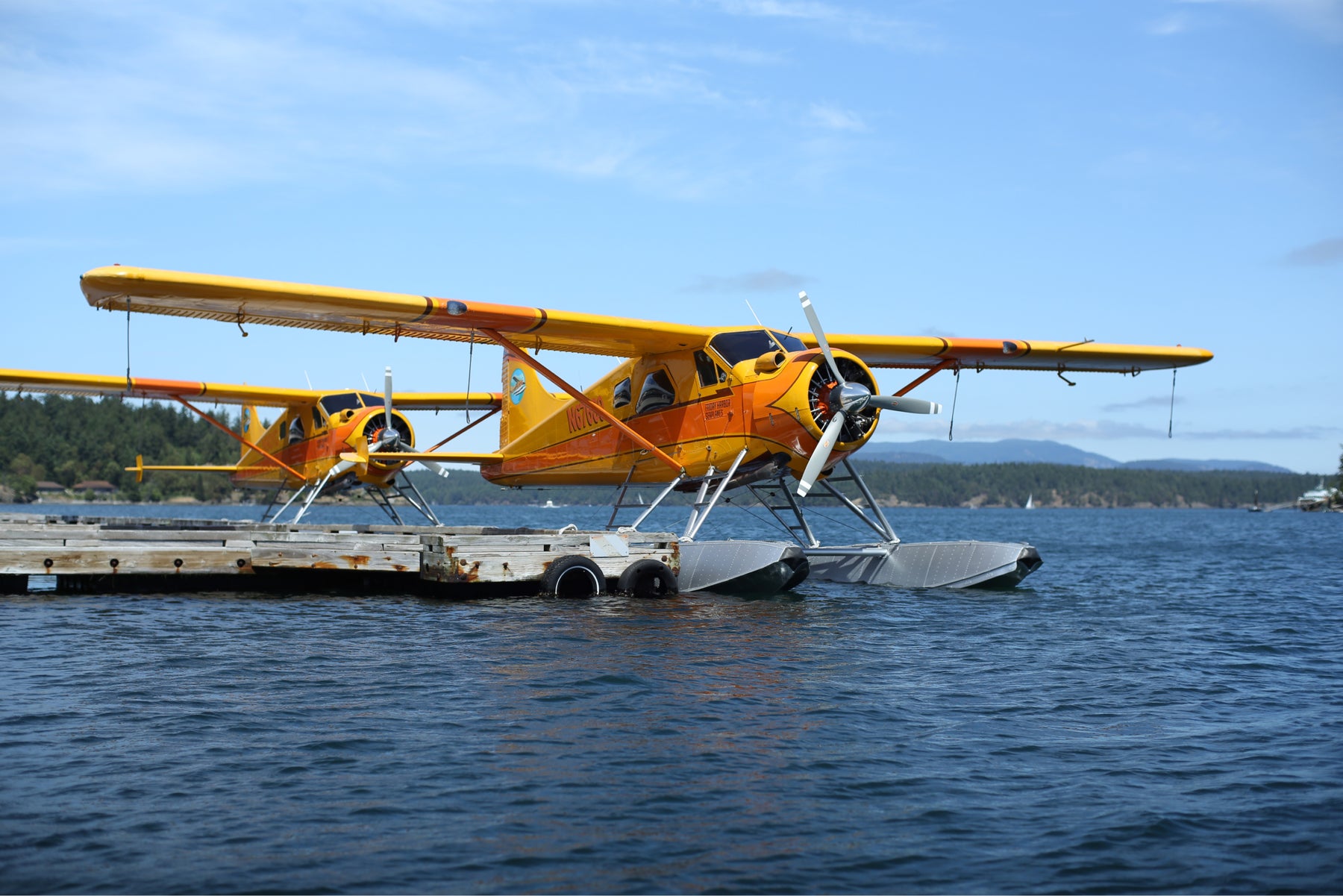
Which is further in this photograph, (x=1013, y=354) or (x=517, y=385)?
(x=517, y=385)

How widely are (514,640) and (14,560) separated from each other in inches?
281

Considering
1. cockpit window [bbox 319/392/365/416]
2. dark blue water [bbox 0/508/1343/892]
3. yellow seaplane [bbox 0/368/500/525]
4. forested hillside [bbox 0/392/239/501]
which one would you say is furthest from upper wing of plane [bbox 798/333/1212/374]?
forested hillside [bbox 0/392/239/501]

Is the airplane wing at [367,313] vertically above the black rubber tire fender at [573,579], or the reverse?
the airplane wing at [367,313]

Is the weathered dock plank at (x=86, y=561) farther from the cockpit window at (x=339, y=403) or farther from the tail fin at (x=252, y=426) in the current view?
the tail fin at (x=252, y=426)

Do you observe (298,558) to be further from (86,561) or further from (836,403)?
(836,403)

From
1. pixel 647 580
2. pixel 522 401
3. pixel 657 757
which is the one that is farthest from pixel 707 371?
pixel 657 757

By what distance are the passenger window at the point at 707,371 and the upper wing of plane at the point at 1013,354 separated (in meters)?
1.77

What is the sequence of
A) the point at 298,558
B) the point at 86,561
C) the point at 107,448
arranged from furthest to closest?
the point at 107,448 → the point at 298,558 → the point at 86,561

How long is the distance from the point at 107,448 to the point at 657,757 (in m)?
145

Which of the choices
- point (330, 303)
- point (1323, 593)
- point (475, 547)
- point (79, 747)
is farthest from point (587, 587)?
point (1323, 593)

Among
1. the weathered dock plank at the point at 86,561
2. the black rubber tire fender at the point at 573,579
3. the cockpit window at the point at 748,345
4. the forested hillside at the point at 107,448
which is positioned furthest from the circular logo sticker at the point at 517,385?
the forested hillside at the point at 107,448

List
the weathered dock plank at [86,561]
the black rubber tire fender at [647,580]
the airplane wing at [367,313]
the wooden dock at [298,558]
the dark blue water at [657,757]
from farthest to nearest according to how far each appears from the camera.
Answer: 1. the black rubber tire fender at [647,580]
2. the wooden dock at [298,558]
3. the weathered dock plank at [86,561]
4. the airplane wing at [367,313]
5. the dark blue water at [657,757]

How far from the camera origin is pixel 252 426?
2867cm

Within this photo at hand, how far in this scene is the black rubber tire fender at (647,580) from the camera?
14.2m
